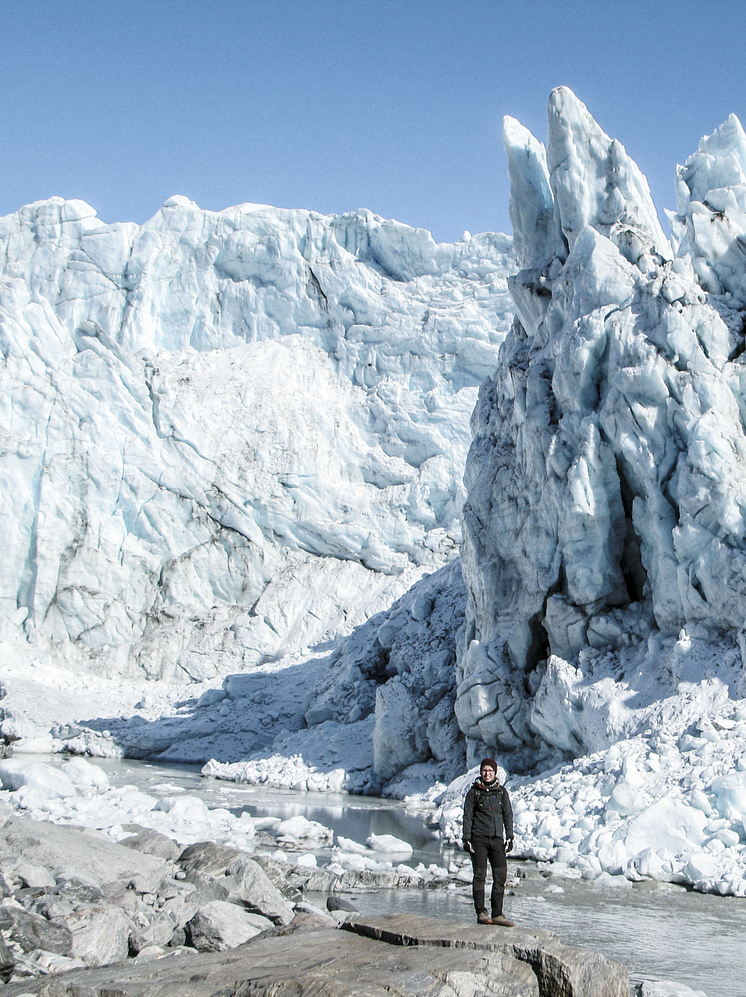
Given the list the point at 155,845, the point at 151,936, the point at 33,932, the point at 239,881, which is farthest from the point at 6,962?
the point at 155,845

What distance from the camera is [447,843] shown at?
39.4 ft

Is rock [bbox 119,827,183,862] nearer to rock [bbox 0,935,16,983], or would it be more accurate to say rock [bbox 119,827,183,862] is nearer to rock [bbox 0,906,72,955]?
rock [bbox 0,906,72,955]

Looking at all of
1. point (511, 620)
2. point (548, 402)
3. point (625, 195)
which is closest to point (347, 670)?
point (511, 620)

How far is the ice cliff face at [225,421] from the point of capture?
3175cm

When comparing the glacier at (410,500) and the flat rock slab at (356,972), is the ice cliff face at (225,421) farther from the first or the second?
the flat rock slab at (356,972)

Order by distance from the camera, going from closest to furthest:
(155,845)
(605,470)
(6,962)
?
(6,962) → (155,845) → (605,470)

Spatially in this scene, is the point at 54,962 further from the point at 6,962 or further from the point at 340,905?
the point at 340,905

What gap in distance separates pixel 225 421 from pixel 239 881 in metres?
28.7

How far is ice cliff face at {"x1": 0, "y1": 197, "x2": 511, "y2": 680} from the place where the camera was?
104ft

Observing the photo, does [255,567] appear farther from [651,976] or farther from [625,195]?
Answer: [651,976]

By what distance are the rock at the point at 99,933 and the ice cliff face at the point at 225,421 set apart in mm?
24958

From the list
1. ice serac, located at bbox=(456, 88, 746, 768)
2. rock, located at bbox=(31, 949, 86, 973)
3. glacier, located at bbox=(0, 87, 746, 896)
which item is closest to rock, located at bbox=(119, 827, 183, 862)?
rock, located at bbox=(31, 949, 86, 973)

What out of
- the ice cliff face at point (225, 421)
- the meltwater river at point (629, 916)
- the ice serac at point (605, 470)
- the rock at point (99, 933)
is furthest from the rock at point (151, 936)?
the ice cliff face at point (225, 421)

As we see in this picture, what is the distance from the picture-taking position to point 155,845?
31.2 feet
